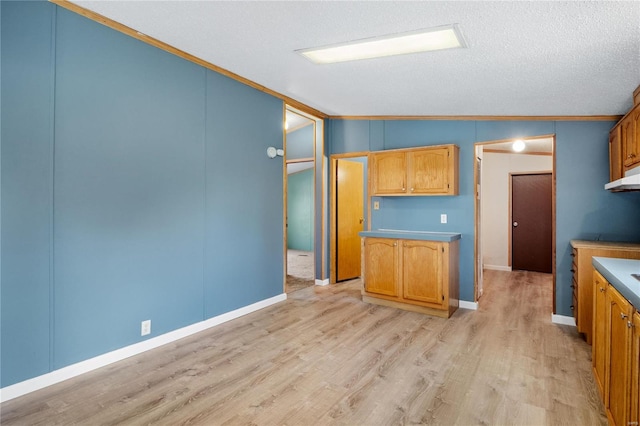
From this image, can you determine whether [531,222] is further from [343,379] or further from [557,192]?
[343,379]

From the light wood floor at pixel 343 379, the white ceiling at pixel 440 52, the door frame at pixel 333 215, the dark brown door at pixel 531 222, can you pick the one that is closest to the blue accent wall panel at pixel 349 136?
the door frame at pixel 333 215

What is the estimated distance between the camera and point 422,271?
3.86m

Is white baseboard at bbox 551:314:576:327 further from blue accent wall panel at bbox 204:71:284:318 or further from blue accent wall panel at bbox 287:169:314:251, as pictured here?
blue accent wall panel at bbox 287:169:314:251

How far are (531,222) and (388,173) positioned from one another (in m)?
3.84

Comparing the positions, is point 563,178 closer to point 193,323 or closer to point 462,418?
point 462,418

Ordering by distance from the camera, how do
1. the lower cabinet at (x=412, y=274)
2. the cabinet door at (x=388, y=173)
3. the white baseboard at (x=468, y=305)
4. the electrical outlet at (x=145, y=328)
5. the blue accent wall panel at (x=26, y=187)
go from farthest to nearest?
the cabinet door at (x=388, y=173) → the white baseboard at (x=468, y=305) → the lower cabinet at (x=412, y=274) → the electrical outlet at (x=145, y=328) → the blue accent wall panel at (x=26, y=187)

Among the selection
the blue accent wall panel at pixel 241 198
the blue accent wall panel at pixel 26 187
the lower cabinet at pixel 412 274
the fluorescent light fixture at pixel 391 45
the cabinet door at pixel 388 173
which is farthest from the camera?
the cabinet door at pixel 388 173

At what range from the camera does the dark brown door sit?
248 inches

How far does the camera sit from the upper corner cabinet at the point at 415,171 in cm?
401

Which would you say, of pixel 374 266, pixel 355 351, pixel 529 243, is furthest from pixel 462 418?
pixel 529 243

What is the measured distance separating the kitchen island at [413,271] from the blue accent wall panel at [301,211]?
5040 mm

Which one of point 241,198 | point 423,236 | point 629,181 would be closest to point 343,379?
point 423,236

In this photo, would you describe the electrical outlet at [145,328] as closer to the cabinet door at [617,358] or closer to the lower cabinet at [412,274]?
the lower cabinet at [412,274]

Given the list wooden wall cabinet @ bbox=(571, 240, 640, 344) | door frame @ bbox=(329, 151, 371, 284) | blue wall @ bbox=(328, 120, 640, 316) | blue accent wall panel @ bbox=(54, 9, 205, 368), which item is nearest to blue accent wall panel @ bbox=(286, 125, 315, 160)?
door frame @ bbox=(329, 151, 371, 284)
